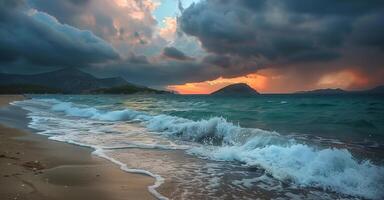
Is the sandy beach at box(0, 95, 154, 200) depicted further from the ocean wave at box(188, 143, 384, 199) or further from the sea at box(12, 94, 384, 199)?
the ocean wave at box(188, 143, 384, 199)

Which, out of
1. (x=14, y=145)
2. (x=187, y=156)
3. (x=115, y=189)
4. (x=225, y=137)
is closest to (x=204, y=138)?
(x=225, y=137)

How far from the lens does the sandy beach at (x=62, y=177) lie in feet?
22.8

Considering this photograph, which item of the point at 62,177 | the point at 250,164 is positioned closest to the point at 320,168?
the point at 250,164

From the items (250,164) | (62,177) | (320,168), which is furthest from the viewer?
(250,164)

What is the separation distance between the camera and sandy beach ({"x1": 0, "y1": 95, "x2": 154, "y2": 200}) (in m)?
6.96

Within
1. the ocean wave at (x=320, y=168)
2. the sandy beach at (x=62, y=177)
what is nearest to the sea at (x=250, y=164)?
the ocean wave at (x=320, y=168)

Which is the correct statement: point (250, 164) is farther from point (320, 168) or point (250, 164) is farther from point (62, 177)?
point (62, 177)

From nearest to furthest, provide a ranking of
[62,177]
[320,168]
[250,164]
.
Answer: [62,177], [320,168], [250,164]

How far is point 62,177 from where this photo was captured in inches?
327

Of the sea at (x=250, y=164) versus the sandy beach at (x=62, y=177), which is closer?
the sandy beach at (x=62, y=177)

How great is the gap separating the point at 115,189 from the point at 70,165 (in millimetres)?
2908

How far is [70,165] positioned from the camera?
32.3 feet

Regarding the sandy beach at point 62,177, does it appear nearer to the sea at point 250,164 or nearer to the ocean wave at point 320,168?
the sea at point 250,164

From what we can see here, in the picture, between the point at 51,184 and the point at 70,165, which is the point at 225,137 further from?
the point at 51,184
